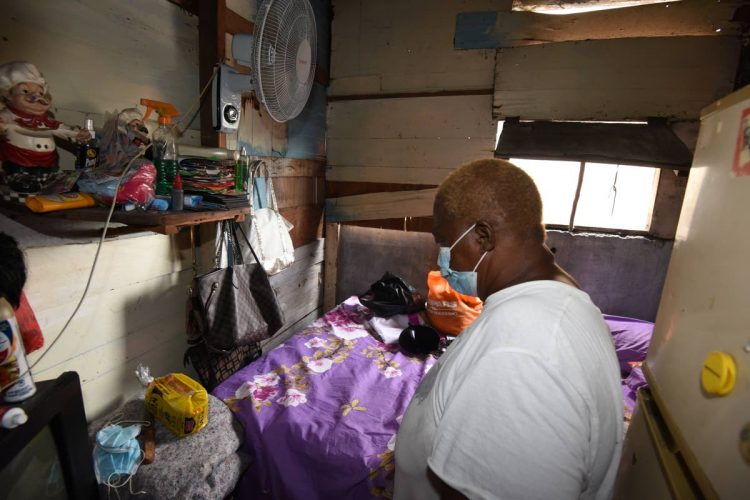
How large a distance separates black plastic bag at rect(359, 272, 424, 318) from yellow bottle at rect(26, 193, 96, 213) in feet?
6.44

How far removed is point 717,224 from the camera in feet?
2.61

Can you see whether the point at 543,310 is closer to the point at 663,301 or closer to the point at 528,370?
the point at 528,370

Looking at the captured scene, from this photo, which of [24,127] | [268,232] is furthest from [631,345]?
[24,127]

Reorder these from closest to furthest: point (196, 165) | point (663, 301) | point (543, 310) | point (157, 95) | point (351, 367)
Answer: point (543, 310)
point (663, 301)
point (196, 165)
point (157, 95)
point (351, 367)

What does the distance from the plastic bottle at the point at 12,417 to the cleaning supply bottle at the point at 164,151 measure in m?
0.81

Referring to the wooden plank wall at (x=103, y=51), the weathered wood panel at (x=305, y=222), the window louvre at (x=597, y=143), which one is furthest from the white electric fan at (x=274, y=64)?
the window louvre at (x=597, y=143)

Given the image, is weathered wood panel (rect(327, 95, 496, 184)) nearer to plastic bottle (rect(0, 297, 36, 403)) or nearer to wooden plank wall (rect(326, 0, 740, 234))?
wooden plank wall (rect(326, 0, 740, 234))

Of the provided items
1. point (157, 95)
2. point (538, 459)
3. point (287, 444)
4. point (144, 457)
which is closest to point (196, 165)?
point (157, 95)

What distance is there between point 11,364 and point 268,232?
1435 millimetres

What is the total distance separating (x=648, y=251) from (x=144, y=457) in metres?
3.28

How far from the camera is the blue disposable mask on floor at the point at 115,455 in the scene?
4.23ft

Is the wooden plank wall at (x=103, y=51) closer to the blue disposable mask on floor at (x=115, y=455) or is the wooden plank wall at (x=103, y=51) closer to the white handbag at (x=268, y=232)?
the white handbag at (x=268, y=232)

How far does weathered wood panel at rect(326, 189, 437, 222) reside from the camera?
315 cm

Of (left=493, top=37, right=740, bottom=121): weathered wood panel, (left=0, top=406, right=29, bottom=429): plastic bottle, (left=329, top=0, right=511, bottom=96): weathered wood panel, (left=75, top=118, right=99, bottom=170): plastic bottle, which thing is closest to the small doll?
(left=75, top=118, right=99, bottom=170): plastic bottle
